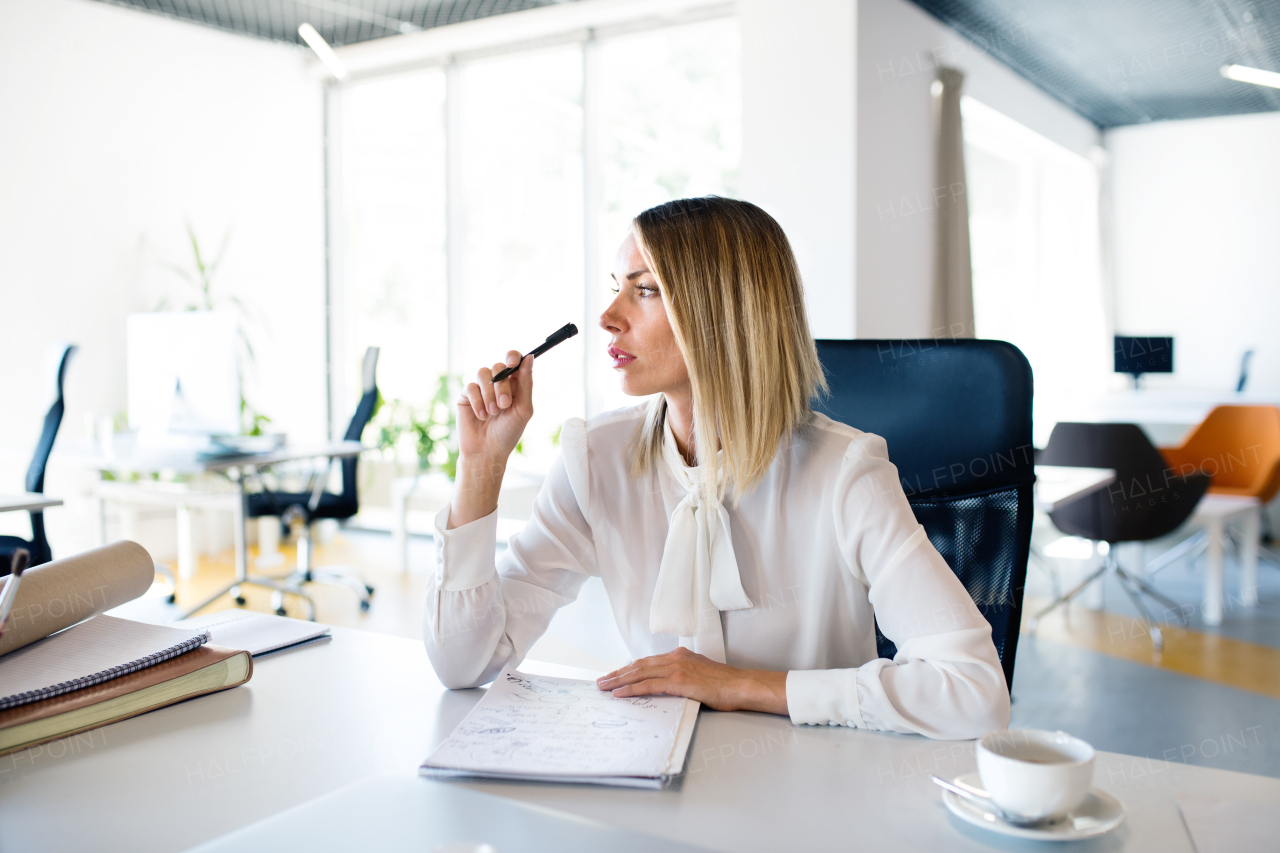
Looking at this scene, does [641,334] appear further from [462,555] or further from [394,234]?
[394,234]

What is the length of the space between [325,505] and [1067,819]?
395 cm

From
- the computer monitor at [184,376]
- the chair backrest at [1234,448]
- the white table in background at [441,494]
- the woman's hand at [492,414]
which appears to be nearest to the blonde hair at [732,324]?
the woman's hand at [492,414]

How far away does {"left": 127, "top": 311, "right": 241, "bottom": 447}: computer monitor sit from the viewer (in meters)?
3.42

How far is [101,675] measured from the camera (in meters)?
0.90

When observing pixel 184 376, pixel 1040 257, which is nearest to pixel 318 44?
pixel 184 376

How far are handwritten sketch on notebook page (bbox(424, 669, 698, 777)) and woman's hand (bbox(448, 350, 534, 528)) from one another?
26cm

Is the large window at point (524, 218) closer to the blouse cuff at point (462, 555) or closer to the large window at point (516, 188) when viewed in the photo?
the large window at point (516, 188)

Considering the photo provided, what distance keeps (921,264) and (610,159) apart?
70.9 inches

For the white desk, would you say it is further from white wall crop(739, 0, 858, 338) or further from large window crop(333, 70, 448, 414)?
large window crop(333, 70, 448, 414)

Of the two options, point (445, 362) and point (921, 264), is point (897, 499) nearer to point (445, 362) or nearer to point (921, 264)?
point (921, 264)

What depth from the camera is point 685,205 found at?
4.00ft

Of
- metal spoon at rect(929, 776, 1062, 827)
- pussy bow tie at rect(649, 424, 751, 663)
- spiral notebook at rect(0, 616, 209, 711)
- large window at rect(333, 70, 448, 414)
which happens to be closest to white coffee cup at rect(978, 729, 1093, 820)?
metal spoon at rect(929, 776, 1062, 827)

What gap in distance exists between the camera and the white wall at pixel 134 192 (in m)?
4.47

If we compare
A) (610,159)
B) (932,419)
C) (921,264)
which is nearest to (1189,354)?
(921,264)
